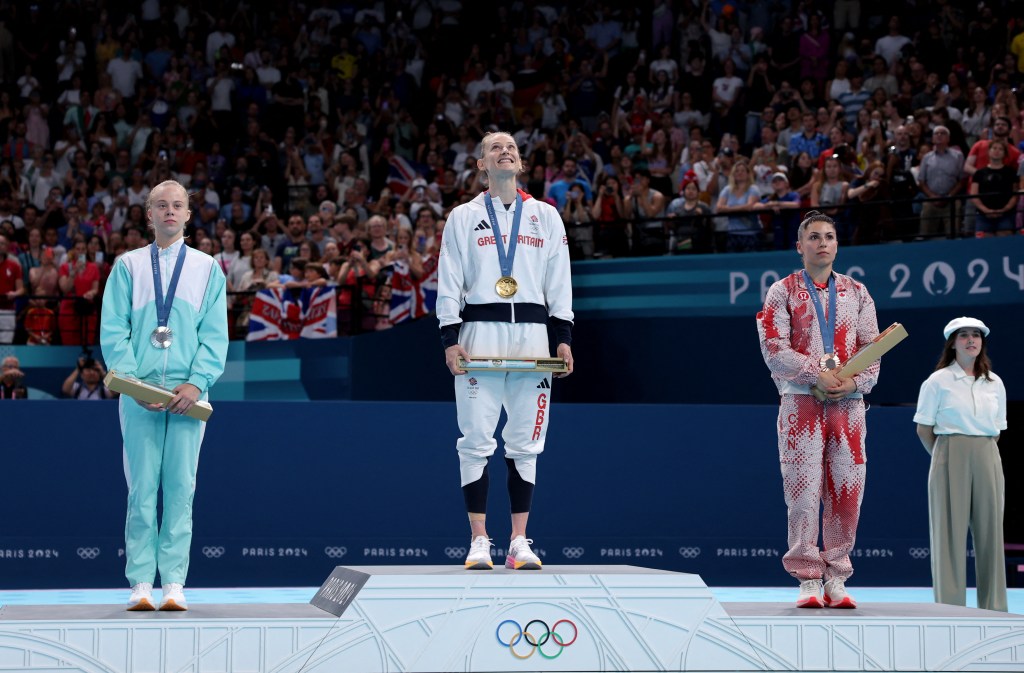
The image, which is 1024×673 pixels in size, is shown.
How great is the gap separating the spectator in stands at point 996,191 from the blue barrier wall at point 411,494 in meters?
2.16

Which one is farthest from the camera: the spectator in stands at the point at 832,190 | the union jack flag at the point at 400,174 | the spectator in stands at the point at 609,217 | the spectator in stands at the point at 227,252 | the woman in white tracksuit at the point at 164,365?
the union jack flag at the point at 400,174

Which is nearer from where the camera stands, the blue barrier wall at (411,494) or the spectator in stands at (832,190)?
the blue barrier wall at (411,494)

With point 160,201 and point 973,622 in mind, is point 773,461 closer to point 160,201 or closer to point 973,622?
point 973,622

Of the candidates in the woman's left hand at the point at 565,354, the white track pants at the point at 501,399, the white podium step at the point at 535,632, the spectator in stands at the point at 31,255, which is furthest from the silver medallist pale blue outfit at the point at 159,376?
the spectator in stands at the point at 31,255

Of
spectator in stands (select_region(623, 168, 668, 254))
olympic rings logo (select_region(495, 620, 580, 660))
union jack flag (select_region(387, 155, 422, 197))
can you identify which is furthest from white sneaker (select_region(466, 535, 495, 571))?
union jack flag (select_region(387, 155, 422, 197))

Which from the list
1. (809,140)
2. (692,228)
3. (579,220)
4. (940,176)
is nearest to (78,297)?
(579,220)

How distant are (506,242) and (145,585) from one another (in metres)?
2.62

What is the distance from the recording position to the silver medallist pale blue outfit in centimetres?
657

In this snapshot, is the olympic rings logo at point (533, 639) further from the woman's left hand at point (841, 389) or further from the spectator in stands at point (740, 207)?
the spectator in stands at point (740, 207)

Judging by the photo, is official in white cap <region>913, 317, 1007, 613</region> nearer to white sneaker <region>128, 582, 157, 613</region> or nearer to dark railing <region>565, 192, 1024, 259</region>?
dark railing <region>565, 192, 1024, 259</region>

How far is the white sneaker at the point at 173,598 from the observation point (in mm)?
6430

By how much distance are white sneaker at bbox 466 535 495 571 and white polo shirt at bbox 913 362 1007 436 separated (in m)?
3.66

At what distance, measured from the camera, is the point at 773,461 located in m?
13.1

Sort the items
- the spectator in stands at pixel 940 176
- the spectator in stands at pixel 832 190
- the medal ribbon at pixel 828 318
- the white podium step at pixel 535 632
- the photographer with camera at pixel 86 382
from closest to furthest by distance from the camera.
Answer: the white podium step at pixel 535 632 < the medal ribbon at pixel 828 318 < the spectator in stands at pixel 940 176 < the photographer with camera at pixel 86 382 < the spectator in stands at pixel 832 190
